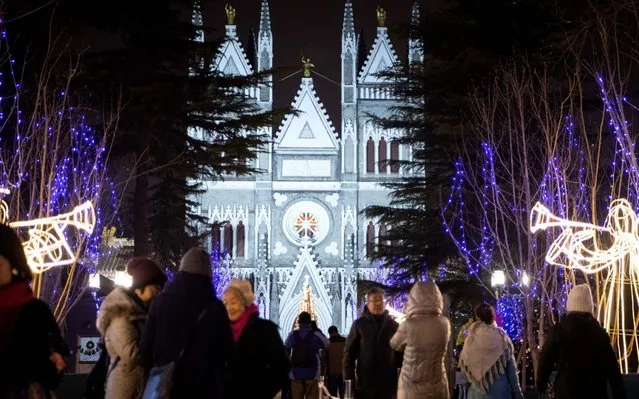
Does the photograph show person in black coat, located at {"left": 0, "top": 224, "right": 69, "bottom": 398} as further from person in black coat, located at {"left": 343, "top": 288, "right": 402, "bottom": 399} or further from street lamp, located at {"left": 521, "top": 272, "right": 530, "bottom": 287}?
street lamp, located at {"left": 521, "top": 272, "right": 530, "bottom": 287}

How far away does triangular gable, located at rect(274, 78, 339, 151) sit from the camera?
49281mm

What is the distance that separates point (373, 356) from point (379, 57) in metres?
42.8

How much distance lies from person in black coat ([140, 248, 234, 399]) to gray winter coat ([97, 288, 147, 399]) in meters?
0.59

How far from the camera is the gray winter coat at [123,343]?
21.7ft

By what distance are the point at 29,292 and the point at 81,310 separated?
2364 centimetres

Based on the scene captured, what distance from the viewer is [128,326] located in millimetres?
6660

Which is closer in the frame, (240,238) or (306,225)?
(306,225)

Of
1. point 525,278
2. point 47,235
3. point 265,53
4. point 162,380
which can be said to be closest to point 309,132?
point 265,53

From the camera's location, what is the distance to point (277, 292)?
47.2 meters

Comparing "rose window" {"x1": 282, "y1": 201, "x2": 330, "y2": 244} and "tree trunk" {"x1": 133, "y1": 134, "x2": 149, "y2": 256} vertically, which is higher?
"rose window" {"x1": 282, "y1": 201, "x2": 330, "y2": 244}

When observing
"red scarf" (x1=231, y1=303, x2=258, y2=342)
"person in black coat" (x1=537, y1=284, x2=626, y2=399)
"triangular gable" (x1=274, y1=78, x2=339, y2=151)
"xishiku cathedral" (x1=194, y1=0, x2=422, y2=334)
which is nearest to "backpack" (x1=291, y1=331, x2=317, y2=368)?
A: "person in black coat" (x1=537, y1=284, x2=626, y2=399)

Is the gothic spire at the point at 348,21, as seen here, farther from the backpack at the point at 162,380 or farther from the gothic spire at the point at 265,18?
the backpack at the point at 162,380

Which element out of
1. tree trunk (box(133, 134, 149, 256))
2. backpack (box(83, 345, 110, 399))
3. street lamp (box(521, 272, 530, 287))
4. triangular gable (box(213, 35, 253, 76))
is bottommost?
backpack (box(83, 345, 110, 399))

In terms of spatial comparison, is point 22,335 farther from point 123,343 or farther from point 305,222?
point 305,222
